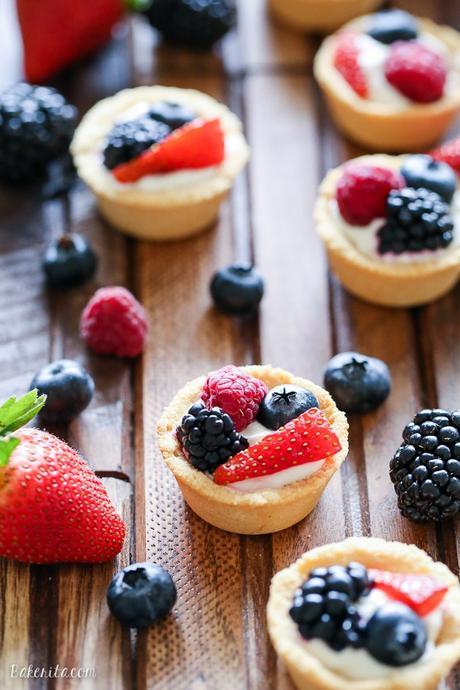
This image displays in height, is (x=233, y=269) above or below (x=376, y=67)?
below

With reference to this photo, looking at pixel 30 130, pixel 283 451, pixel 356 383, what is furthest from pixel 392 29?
pixel 283 451

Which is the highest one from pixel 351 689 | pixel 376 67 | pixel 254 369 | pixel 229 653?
pixel 376 67

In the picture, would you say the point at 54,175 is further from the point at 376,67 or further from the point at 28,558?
the point at 28,558

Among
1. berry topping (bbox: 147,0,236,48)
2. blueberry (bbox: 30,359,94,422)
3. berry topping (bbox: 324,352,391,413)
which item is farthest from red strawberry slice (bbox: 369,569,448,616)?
berry topping (bbox: 147,0,236,48)

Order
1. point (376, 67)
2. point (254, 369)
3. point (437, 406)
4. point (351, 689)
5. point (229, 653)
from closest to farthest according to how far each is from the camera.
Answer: point (351, 689) < point (229, 653) < point (254, 369) < point (437, 406) < point (376, 67)

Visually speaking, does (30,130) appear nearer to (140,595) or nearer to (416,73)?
(416,73)

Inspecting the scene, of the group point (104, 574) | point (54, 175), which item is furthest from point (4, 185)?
point (104, 574)
